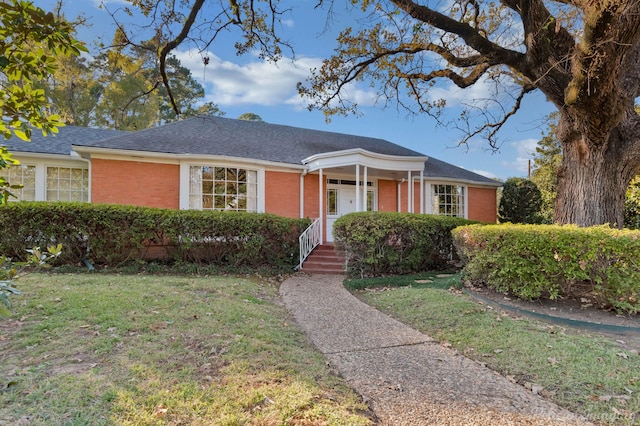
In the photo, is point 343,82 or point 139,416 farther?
point 343,82

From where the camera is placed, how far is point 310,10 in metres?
8.39

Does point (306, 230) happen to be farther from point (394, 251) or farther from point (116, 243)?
point (116, 243)

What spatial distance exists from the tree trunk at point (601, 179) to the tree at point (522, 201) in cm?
803

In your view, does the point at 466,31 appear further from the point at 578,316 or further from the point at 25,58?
the point at 25,58

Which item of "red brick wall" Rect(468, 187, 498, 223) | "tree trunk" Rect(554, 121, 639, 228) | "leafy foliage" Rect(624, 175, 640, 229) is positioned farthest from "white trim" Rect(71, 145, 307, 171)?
"leafy foliage" Rect(624, 175, 640, 229)

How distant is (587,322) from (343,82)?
8.54 m

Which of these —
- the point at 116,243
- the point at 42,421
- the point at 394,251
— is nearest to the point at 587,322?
the point at 394,251

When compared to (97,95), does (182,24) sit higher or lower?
lower

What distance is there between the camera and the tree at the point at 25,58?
76.7 inches

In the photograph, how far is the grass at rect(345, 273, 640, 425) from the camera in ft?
10.1

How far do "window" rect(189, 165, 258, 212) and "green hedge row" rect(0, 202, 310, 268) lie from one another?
2.15m

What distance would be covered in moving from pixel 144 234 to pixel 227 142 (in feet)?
17.5

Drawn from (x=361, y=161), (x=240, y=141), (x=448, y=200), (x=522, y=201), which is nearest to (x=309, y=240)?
(x=361, y=161)

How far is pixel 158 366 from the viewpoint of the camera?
330 cm
